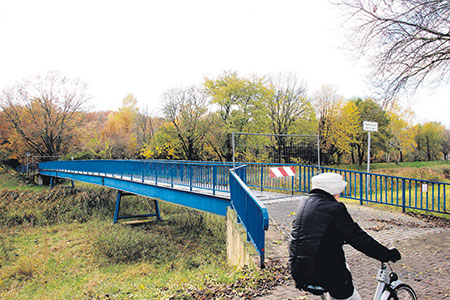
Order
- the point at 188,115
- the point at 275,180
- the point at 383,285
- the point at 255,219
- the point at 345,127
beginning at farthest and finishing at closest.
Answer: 1. the point at 345,127
2. the point at 188,115
3. the point at 275,180
4. the point at 255,219
5. the point at 383,285

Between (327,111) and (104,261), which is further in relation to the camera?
(327,111)

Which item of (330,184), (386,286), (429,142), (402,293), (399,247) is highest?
(429,142)

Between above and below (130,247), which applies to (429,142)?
above

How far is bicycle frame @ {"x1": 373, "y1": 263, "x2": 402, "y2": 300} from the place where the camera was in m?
2.67

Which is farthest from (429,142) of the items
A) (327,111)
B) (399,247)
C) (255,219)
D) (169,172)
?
(255,219)

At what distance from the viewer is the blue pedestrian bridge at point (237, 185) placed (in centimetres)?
646

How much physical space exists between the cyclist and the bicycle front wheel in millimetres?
481

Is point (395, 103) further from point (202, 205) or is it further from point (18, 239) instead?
point (18, 239)

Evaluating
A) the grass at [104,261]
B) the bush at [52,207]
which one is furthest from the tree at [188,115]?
the grass at [104,261]

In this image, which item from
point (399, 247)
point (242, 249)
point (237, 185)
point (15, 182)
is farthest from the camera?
point (15, 182)

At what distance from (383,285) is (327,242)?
83 centimetres

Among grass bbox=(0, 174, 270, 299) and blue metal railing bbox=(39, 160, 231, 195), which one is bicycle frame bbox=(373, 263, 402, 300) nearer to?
grass bbox=(0, 174, 270, 299)

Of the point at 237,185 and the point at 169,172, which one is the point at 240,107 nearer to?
the point at 169,172

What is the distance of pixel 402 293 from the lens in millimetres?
2824
